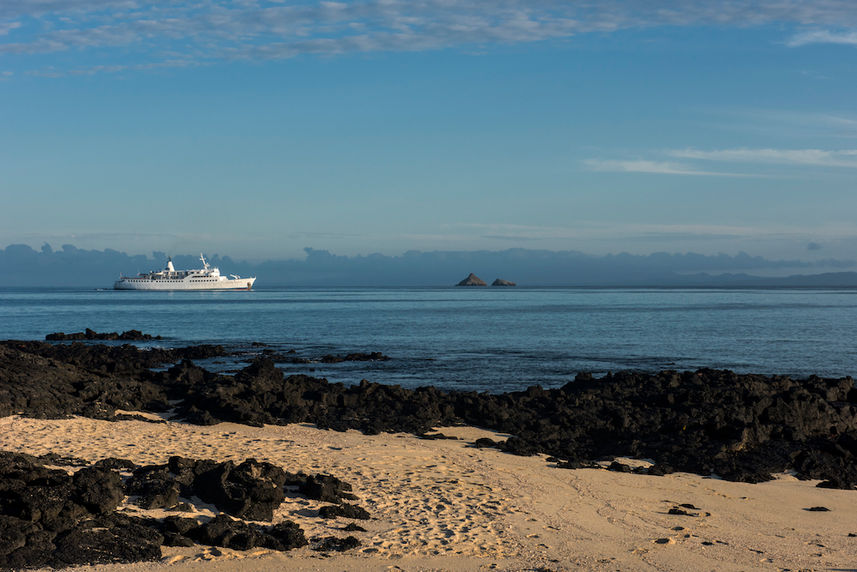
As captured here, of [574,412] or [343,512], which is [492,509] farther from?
[574,412]

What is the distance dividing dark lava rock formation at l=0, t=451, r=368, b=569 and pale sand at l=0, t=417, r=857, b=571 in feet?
0.87

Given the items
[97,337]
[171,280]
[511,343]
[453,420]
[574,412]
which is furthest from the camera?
[171,280]

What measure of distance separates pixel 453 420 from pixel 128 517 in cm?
1098

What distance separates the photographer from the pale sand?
29.6 feet

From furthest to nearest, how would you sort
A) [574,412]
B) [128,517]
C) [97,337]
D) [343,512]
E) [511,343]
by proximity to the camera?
[97,337]
[511,343]
[574,412]
[343,512]
[128,517]

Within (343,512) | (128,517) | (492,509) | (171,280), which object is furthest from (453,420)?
(171,280)

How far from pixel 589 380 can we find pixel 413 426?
9.53 metres

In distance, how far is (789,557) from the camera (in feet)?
31.4

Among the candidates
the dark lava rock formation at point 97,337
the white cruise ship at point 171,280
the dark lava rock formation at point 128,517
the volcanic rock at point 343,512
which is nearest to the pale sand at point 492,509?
the volcanic rock at point 343,512

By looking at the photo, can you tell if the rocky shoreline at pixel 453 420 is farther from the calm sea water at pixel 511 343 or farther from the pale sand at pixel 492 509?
the calm sea water at pixel 511 343

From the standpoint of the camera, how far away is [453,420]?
19359 millimetres

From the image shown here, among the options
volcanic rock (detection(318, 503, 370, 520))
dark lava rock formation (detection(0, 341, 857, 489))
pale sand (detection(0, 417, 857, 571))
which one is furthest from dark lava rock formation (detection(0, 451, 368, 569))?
dark lava rock formation (detection(0, 341, 857, 489))

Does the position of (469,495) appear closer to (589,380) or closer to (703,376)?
(589,380)

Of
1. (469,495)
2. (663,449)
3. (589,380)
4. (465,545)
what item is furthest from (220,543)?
(589,380)
